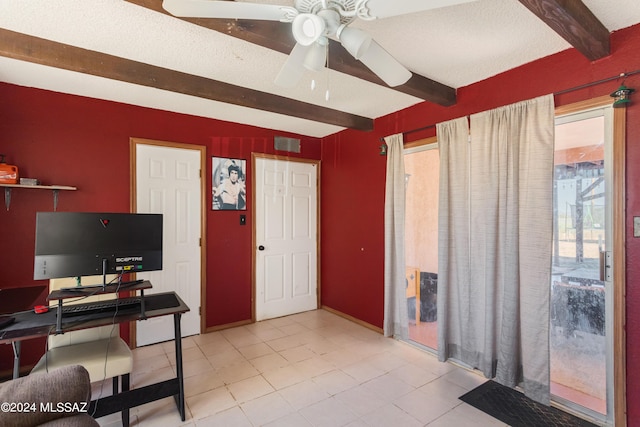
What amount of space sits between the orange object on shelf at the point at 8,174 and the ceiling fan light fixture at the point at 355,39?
9.56ft

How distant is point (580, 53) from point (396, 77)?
151cm

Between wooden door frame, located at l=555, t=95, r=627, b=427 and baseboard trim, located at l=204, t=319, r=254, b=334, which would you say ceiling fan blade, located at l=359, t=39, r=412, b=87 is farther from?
baseboard trim, located at l=204, t=319, r=254, b=334

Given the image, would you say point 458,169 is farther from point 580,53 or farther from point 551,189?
point 580,53

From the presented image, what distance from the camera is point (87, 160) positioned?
302 cm

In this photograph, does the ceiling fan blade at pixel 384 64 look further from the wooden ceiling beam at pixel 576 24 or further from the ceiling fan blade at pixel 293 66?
the wooden ceiling beam at pixel 576 24

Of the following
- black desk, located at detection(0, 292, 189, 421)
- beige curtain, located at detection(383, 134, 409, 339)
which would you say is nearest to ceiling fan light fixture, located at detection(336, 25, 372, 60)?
black desk, located at detection(0, 292, 189, 421)

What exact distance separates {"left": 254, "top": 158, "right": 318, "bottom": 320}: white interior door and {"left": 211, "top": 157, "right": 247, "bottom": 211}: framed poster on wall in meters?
0.20

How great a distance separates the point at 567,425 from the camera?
79.8 inches

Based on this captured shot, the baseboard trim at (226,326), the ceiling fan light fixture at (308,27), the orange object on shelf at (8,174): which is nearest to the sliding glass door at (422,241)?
the baseboard trim at (226,326)

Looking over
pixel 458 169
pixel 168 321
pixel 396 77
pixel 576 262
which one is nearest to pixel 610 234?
pixel 576 262

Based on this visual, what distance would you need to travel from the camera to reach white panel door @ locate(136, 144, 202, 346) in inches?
131

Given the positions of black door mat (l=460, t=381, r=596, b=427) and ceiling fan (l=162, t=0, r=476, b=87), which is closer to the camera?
ceiling fan (l=162, t=0, r=476, b=87)

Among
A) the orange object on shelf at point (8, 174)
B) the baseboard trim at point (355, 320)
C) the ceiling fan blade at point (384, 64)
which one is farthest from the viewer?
the baseboard trim at point (355, 320)

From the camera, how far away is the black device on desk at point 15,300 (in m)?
1.86
